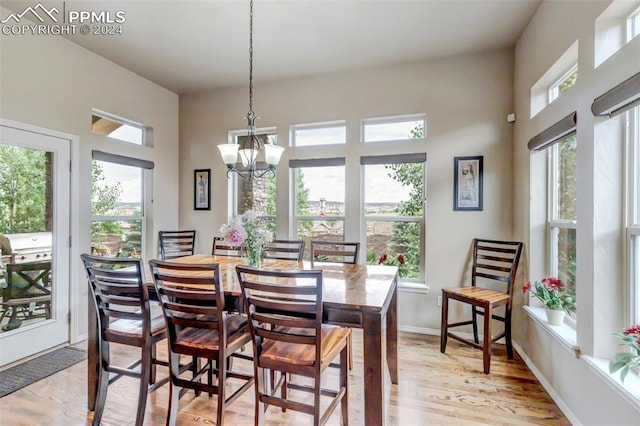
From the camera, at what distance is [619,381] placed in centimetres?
154

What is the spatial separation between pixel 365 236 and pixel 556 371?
2079 millimetres

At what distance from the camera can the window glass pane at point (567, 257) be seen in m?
2.28

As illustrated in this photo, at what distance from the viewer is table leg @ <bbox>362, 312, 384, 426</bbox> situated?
161 centimetres

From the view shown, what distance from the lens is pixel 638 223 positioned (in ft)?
5.41

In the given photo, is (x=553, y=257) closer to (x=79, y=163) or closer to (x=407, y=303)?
(x=407, y=303)

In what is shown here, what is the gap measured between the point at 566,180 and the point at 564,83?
76cm

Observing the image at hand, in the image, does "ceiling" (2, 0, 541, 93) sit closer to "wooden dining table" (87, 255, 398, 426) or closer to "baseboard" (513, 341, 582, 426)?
"wooden dining table" (87, 255, 398, 426)

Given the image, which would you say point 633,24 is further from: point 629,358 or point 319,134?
point 319,134

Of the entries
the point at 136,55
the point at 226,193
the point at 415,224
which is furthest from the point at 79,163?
the point at 415,224

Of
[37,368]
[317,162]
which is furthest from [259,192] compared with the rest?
[37,368]

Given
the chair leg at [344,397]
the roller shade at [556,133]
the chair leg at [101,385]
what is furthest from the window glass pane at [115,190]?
the roller shade at [556,133]

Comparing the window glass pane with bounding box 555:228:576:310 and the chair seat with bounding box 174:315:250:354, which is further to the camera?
the window glass pane with bounding box 555:228:576:310

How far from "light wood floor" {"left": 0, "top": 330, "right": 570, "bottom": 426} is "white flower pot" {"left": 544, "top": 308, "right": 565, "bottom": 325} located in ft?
1.70

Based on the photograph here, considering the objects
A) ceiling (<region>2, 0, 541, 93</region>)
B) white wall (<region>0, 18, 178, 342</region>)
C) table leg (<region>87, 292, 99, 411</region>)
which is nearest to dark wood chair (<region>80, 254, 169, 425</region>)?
table leg (<region>87, 292, 99, 411</region>)
